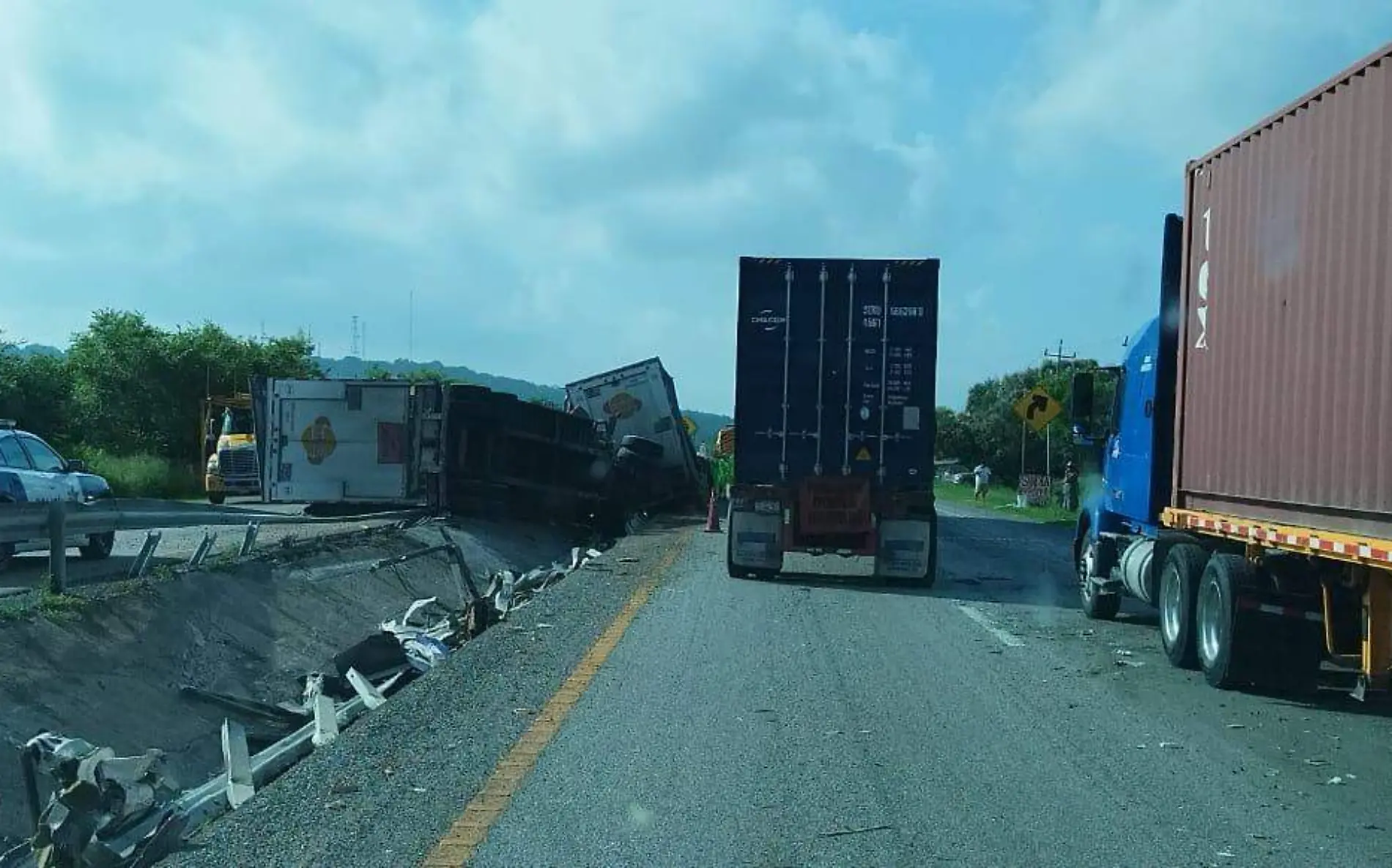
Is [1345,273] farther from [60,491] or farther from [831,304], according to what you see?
[60,491]

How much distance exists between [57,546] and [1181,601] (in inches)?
346

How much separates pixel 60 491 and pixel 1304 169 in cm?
1474

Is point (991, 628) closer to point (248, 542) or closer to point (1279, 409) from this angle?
point (1279, 409)

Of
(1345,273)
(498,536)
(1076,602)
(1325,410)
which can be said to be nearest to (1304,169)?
(1345,273)

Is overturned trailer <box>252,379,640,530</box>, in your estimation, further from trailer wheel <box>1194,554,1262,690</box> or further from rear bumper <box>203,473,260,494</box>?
trailer wheel <box>1194,554,1262,690</box>

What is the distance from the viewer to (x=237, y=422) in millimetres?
37844

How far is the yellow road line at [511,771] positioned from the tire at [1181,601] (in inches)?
173

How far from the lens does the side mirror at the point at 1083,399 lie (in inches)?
581

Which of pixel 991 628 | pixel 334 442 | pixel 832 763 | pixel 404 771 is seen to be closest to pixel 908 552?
pixel 991 628

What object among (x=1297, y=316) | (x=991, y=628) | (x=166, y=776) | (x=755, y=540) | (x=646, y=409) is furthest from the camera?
(x=646, y=409)

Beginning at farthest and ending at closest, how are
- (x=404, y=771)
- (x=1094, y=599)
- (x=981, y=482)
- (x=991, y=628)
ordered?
(x=981, y=482)
(x=1094, y=599)
(x=991, y=628)
(x=404, y=771)

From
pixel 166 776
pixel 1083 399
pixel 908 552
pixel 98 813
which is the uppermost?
pixel 1083 399

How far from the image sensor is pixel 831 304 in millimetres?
17781

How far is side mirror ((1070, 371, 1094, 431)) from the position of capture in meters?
14.8
